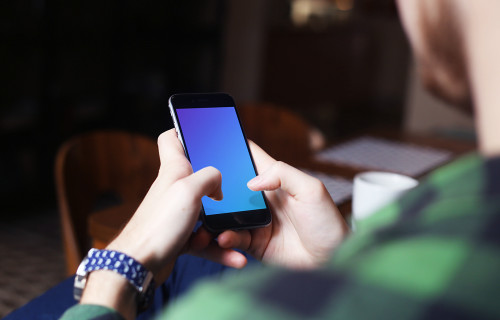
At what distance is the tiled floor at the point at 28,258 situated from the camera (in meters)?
1.77

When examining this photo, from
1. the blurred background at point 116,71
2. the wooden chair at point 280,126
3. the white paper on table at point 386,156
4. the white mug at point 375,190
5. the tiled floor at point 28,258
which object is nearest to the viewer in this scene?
the white mug at point 375,190

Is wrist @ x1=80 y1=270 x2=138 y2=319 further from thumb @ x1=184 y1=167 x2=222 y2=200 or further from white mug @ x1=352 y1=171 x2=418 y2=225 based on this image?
white mug @ x1=352 y1=171 x2=418 y2=225

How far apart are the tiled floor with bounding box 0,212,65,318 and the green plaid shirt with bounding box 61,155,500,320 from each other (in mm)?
1614

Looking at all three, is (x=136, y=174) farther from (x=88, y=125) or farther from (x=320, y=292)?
(x=88, y=125)

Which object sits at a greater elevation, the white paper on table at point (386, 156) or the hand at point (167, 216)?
the hand at point (167, 216)

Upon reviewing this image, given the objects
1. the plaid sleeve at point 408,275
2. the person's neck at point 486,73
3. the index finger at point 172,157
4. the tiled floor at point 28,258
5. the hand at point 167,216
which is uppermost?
the person's neck at point 486,73

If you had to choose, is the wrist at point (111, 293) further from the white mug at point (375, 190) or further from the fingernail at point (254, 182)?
the white mug at point (375, 190)

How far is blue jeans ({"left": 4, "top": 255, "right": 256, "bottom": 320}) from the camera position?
611 mm

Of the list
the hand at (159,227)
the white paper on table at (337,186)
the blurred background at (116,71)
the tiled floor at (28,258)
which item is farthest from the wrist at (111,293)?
the tiled floor at (28,258)

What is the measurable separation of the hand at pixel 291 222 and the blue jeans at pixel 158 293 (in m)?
0.05

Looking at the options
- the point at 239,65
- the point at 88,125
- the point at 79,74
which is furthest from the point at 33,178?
the point at 239,65

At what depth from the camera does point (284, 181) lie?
0.56m

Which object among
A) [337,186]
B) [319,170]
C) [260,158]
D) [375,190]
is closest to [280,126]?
[319,170]

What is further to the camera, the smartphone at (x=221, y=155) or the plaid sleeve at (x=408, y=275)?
the smartphone at (x=221, y=155)
